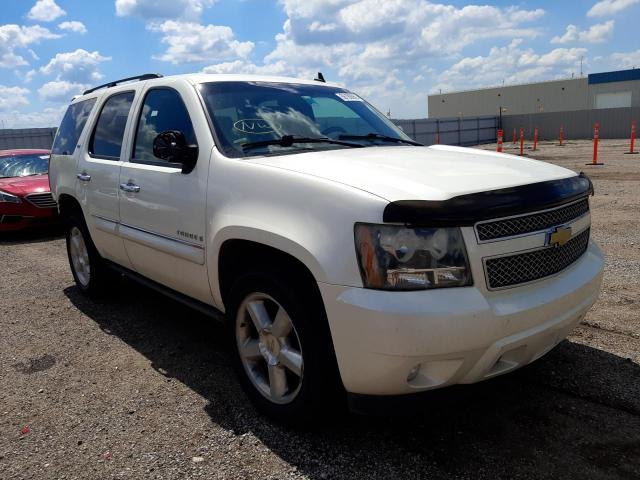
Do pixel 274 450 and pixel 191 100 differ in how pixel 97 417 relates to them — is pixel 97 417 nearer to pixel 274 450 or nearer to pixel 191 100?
pixel 274 450

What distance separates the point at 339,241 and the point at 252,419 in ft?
4.23

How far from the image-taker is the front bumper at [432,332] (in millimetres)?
2213

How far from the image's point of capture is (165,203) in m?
3.49

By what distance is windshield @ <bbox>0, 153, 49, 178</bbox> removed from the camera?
33.0 ft

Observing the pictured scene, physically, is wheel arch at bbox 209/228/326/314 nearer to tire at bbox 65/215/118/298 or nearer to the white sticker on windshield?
the white sticker on windshield

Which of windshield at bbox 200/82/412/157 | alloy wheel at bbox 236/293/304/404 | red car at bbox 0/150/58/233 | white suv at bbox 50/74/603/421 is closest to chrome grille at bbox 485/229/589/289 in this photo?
white suv at bbox 50/74/603/421

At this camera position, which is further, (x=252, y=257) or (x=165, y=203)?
(x=165, y=203)

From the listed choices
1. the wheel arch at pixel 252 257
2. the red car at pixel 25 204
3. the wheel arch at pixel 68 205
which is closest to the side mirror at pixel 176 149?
the wheel arch at pixel 252 257

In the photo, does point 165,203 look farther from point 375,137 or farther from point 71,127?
point 71,127

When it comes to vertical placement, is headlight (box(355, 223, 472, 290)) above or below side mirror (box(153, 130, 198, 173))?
below

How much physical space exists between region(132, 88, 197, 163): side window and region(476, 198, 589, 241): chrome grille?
1921 millimetres

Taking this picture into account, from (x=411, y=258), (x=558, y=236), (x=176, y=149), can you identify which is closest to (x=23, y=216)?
(x=176, y=149)

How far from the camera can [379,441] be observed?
9.11 feet

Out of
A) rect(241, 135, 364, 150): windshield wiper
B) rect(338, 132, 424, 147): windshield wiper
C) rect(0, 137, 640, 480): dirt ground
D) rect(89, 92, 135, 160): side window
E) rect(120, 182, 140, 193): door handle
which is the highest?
rect(89, 92, 135, 160): side window
